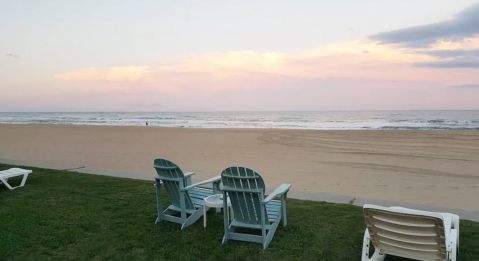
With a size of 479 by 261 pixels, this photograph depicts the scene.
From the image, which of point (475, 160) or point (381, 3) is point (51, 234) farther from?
point (381, 3)

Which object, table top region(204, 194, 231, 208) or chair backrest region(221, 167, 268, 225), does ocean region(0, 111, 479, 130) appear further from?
chair backrest region(221, 167, 268, 225)

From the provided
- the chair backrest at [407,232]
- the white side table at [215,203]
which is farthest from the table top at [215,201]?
the chair backrest at [407,232]

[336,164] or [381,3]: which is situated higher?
[381,3]

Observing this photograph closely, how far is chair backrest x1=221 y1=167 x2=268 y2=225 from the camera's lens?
421 centimetres

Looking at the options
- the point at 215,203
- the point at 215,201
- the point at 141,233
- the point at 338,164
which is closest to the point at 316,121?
the point at 338,164

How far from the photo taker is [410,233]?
10.9ft

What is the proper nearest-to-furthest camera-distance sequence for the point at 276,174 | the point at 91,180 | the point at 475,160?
the point at 91,180, the point at 276,174, the point at 475,160

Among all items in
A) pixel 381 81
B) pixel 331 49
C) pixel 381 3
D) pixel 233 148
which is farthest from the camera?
pixel 381 81

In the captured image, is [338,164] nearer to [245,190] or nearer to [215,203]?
[215,203]

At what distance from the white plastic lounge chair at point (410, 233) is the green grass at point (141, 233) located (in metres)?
0.72

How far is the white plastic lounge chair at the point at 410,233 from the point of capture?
3.17 meters

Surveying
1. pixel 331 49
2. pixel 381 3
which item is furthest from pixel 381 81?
pixel 381 3

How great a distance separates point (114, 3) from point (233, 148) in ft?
28.7

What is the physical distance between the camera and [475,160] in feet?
39.7
